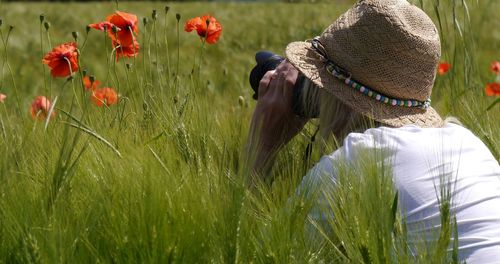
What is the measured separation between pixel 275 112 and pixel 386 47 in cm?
27

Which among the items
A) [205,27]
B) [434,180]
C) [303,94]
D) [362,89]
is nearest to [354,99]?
[362,89]

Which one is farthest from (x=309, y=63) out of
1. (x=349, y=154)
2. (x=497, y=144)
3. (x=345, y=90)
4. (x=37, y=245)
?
(x=37, y=245)

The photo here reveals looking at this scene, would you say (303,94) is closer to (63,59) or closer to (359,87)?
(359,87)

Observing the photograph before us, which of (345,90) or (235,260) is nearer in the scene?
(235,260)

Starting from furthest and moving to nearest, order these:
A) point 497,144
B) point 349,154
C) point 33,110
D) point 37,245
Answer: point 33,110 < point 497,144 < point 349,154 < point 37,245

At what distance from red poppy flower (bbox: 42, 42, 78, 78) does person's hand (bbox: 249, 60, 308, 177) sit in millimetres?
407

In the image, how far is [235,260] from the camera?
1573 mm

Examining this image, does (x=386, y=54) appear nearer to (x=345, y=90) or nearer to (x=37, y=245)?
(x=345, y=90)

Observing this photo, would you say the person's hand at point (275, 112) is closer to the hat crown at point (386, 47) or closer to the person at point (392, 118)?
the person at point (392, 118)

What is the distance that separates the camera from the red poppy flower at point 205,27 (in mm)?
2465

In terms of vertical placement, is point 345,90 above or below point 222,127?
above

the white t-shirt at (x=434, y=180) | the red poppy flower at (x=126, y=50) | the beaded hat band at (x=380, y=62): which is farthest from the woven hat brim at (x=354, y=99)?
the red poppy flower at (x=126, y=50)

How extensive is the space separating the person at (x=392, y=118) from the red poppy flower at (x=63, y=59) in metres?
0.41

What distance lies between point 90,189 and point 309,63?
0.56 metres
